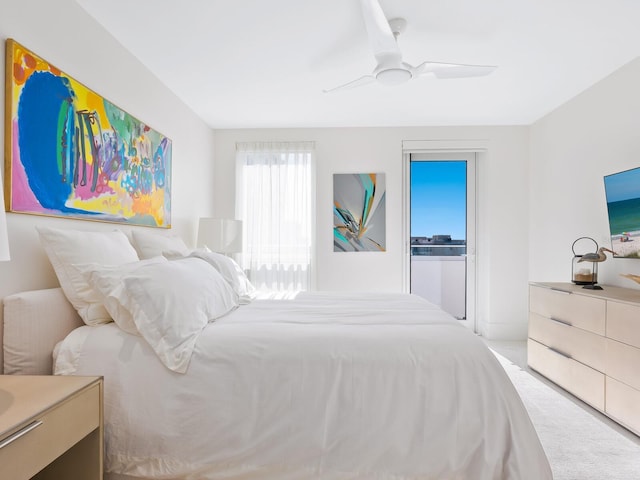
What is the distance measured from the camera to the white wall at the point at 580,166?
2840mm

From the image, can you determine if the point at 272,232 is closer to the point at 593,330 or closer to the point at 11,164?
the point at 11,164

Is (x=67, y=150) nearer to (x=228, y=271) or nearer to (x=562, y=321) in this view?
(x=228, y=271)

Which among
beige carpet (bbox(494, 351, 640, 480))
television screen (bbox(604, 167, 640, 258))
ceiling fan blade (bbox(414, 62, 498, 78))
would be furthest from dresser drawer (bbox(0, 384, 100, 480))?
television screen (bbox(604, 167, 640, 258))

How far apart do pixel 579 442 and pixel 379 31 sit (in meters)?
2.60

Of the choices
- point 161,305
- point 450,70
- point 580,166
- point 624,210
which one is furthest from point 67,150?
point 580,166

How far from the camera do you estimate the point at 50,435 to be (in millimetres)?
1104

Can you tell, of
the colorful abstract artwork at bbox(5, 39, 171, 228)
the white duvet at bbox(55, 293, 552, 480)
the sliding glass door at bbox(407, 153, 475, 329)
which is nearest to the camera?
the white duvet at bbox(55, 293, 552, 480)

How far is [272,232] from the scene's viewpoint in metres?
4.51

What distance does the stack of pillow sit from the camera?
1562mm

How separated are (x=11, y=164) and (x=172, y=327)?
3.49ft

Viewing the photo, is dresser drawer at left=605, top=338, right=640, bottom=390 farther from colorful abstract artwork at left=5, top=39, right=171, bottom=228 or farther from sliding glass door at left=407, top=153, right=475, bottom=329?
colorful abstract artwork at left=5, top=39, right=171, bottom=228

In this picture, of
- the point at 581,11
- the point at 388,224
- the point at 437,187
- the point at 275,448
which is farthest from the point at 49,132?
the point at 437,187

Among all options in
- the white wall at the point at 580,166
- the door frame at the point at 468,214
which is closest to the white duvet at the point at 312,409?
the white wall at the point at 580,166

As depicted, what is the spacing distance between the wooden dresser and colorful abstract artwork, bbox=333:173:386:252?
180 centimetres
